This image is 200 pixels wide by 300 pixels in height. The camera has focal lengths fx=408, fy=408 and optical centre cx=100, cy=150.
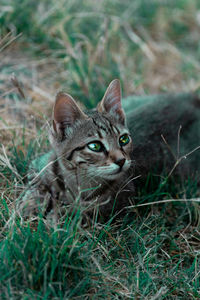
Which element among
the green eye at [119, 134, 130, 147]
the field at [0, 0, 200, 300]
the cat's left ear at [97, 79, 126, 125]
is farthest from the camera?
the cat's left ear at [97, 79, 126, 125]

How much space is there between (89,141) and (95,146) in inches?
2.4

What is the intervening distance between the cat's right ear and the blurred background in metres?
0.83

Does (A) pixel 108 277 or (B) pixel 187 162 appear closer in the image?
(A) pixel 108 277

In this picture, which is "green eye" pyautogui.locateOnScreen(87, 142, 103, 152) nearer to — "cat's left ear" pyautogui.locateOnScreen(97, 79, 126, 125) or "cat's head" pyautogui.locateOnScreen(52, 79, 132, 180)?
"cat's head" pyautogui.locateOnScreen(52, 79, 132, 180)

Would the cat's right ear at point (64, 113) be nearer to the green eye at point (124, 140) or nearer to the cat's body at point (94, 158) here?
the cat's body at point (94, 158)

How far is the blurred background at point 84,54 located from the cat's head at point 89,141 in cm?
85

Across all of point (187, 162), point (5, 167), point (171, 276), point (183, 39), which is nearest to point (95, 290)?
point (171, 276)

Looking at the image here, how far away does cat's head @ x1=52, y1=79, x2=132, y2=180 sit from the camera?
3057mm

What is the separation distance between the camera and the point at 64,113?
318 centimetres

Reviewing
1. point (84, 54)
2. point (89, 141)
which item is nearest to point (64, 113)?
point (89, 141)

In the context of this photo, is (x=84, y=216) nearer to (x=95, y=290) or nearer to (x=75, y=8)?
(x=95, y=290)

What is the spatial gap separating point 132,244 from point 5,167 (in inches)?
51.0

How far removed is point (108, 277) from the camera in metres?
2.78

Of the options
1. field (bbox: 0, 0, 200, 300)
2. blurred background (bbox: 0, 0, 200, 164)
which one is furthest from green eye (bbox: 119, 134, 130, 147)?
blurred background (bbox: 0, 0, 200, 164)
